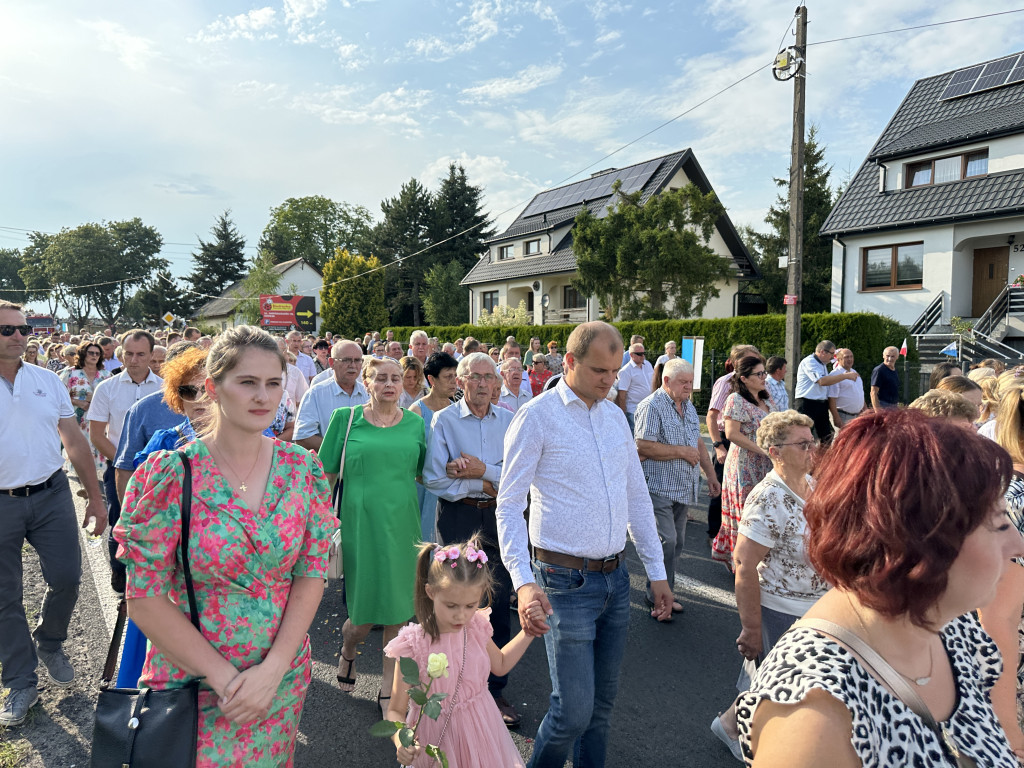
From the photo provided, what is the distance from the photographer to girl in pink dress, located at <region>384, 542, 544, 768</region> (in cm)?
261

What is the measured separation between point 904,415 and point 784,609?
192cm

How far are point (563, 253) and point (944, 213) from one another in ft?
57.6

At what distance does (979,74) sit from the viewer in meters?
23.7

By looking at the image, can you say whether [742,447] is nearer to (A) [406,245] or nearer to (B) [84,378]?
(B) [84,378]

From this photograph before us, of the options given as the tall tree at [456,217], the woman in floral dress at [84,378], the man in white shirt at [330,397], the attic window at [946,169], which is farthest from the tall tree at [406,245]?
the man in white shirt at [330,397]

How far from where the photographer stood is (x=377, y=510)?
367cm

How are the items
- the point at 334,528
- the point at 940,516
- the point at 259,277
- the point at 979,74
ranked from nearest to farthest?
the point at 940,516
the point at 334,528
the point at 979,74
the point at 259,277

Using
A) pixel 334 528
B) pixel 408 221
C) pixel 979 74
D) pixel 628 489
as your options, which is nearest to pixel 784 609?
pixel 628 489

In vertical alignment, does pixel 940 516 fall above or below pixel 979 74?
below

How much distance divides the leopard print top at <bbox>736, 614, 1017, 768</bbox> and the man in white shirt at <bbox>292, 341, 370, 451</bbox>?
392 cm

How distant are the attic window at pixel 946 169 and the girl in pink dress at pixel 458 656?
25539 mm

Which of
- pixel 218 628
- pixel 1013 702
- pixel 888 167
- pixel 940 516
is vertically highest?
pixel 888 167

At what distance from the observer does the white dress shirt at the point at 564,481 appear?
2.68 meters

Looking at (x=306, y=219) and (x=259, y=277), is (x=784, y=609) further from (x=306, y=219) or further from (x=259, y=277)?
(x=306, y=219)
